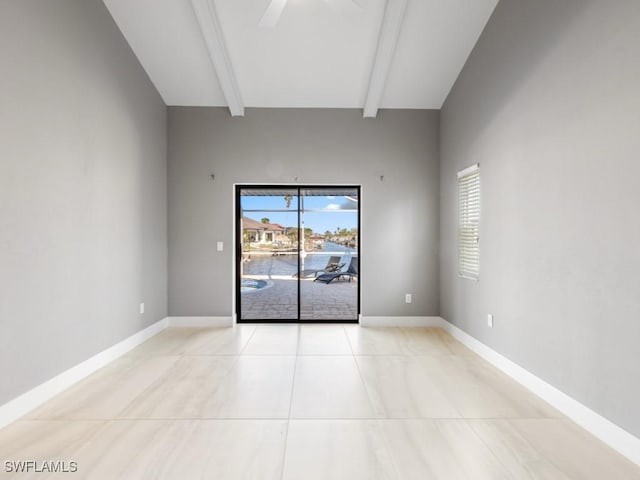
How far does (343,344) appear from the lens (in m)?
4.48

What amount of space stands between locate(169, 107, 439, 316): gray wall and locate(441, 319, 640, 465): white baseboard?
1.73 metres

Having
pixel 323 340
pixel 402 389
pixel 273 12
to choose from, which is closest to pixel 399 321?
pixel 323 340

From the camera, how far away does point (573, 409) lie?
2.63 meters

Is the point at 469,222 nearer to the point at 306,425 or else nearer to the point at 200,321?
the point at 306,425

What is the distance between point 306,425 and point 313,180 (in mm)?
3585

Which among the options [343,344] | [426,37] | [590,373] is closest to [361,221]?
[343,344]

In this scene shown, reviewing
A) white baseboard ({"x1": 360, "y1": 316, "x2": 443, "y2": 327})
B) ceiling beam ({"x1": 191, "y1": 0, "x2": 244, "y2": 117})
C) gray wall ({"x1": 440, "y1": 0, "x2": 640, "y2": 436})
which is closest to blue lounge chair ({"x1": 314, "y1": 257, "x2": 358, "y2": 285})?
white baseboard ({"x1": 360, "y1": 316, "x2": 443, "y2": 327})

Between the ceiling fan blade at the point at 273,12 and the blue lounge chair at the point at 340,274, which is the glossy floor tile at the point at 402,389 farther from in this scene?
the ceiling fan blade at the point at 273,12

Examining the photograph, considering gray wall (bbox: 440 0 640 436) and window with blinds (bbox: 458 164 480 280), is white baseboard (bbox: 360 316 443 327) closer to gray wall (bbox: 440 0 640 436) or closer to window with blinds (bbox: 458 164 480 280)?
window with blinds (bbox: 458 164 480 280)

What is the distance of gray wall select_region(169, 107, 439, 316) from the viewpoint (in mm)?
5324

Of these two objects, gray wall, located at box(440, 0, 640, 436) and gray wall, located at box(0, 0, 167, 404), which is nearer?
gray wall, located at box(440, 0, 640, 436)

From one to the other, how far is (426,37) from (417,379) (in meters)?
3.71

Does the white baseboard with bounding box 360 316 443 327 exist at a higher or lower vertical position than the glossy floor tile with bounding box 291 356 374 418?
higher

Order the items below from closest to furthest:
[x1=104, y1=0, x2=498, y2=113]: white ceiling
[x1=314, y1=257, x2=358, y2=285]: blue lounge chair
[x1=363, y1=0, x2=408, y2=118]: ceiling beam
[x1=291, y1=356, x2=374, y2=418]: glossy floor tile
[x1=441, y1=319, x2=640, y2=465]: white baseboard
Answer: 1. [x1=441, y1=319, x2=640, y2=465]: white baseboard
2. [x1=291, y1=356, x2=374, y2=418]: glossy floor tile
3. [x1=363, y1=0, x2=408, y2=118]: ceiling beam
4. [x1=104, y1=0, x2=498, y2=113]: white ceiling
5. [x1=314, y1=257, x2=358, y2=285]: blue lounge chair
